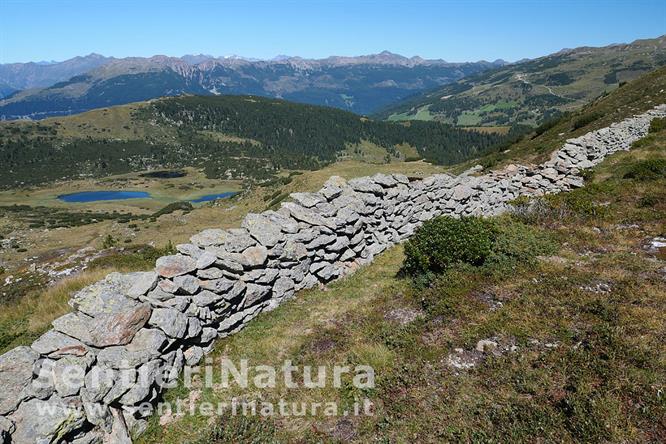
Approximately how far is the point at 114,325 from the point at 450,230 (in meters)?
11.3

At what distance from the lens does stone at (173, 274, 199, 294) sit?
1011 centimetres

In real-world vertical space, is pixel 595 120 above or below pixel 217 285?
above

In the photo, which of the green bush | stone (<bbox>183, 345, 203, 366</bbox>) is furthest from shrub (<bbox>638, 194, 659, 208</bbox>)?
stone (<bbox>183, 345, 203, 366</bbox>)

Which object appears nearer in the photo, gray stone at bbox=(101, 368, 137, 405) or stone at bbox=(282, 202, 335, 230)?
gray stone at bbox=(101, 368, 137, 405)

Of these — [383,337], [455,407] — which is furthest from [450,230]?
[455,407]

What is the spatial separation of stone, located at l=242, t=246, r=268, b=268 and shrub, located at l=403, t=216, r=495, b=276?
5.57 m

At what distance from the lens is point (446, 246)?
14016mm

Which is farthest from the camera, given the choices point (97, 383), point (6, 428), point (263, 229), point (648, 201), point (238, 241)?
point (648, 201)

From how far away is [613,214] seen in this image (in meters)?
18.0

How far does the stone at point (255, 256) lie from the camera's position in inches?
478

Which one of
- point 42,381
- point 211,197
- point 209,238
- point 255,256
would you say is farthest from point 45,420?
point 211,197

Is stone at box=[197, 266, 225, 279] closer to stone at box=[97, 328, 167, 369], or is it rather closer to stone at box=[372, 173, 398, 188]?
stone at box=[97, 328, 167, 369]

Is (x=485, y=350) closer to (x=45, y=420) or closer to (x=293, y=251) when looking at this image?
(x=293, y=251)

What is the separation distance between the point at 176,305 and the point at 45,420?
3.49 metres
